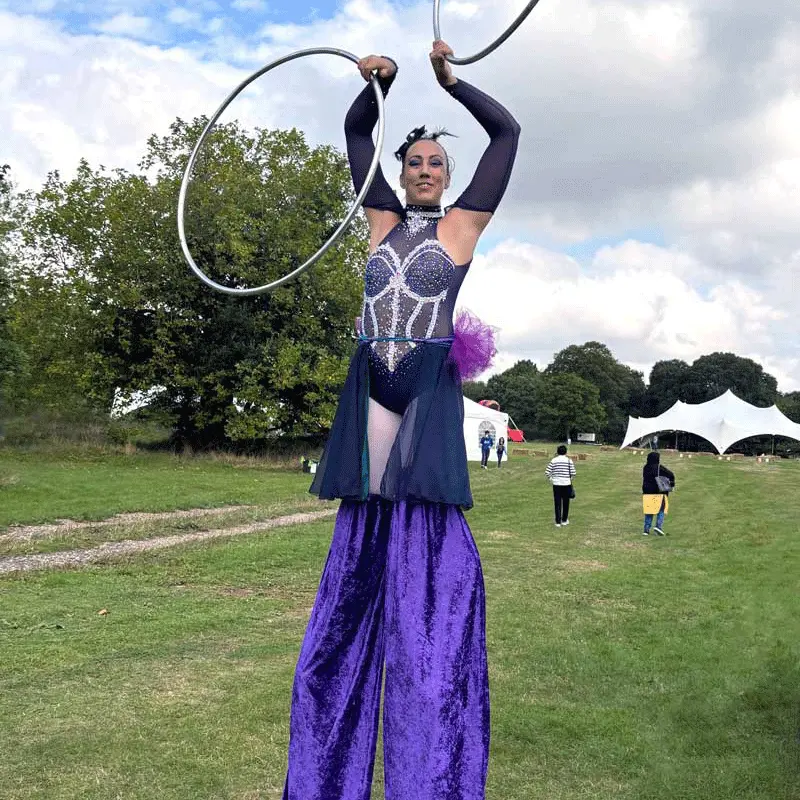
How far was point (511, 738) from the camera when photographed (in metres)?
4.87

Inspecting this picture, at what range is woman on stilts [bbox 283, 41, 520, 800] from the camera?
122 inches

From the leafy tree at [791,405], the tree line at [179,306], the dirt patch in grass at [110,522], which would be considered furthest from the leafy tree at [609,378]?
the dirt patch in grass at [110,522]

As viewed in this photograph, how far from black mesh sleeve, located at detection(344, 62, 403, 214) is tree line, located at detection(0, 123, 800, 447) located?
78.3 ft

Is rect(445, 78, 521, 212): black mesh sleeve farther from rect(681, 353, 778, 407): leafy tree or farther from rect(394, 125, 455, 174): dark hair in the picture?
rect(681, 353, 778, 407): leafy tree

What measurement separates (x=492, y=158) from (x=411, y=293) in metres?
0.64

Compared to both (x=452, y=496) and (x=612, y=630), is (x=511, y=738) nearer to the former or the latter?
(x=452, y=496)

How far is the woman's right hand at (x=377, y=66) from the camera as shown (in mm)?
3594

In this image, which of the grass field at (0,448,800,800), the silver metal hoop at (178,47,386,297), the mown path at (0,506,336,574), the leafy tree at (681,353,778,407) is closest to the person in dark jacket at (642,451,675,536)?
the grass field at (0,448,800,800)

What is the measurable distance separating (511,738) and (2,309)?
91.4 ft

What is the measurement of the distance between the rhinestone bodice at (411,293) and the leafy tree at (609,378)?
324ft

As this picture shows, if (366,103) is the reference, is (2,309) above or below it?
above

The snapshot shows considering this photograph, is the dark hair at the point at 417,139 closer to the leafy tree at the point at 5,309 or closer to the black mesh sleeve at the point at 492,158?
the black mesh sleeve at the point at 492,158

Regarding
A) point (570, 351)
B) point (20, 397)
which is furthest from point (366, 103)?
point (570, 351)

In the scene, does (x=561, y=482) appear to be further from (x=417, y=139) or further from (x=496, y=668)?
(x=417, y=139)
